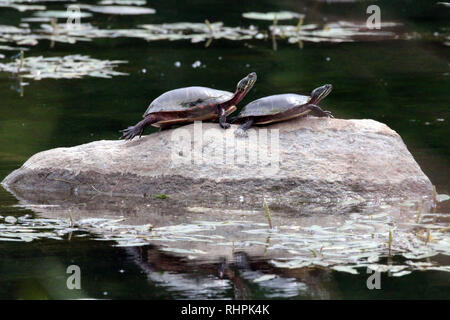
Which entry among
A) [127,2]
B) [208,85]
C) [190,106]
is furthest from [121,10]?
[190,106]

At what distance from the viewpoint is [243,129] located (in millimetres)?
6809

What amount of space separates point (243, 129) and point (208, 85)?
3.89 metres

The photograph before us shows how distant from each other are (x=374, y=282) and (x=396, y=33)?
10.4m

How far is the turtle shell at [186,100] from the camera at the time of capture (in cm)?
678

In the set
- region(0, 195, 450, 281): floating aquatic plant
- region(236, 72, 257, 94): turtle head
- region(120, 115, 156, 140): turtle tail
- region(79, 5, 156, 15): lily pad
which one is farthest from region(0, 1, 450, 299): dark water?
region(236, 72, 257, 94): turtle head

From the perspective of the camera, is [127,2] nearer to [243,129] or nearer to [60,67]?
[60,67]

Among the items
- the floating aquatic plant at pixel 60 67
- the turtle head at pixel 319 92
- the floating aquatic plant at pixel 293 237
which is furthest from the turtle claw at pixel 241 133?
the floating aquatic plant at pixel 60 67

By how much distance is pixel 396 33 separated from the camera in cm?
1461

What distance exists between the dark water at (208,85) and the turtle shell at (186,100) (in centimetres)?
127

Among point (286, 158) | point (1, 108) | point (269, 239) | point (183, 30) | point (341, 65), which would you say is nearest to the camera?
point (269, 239)

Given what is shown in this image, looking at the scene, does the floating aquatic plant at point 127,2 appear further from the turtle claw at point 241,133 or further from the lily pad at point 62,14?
the turtle claw at point 241,133

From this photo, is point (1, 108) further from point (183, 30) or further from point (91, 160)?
point (183, 30)

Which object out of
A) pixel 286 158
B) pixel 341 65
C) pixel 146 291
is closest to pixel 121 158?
pixel 286 158

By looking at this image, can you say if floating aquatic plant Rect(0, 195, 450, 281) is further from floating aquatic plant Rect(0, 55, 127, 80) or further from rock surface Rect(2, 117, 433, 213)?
floating aquatic plant Rect(0, 55, 127, 80)
